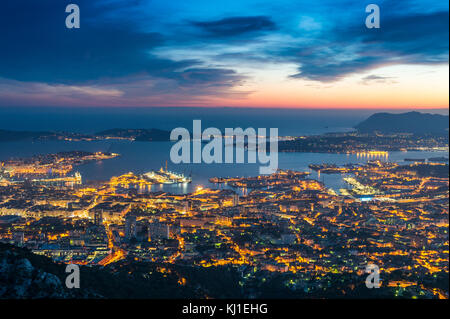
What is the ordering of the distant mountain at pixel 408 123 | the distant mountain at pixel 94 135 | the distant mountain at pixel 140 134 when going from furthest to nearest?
the distant mountain at pixel 140 134 → the distant mountain at pixel 94 135 → the distant mountain at pixel 408 123

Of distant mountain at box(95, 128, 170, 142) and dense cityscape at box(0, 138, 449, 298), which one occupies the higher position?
distant mountain at box(95, 128, 170, 142)

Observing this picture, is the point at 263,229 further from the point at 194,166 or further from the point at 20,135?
the point at 20,135

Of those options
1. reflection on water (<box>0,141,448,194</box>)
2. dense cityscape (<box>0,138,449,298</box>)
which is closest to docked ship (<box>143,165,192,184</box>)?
reflection on water (<box>0,141,448,194</box>)

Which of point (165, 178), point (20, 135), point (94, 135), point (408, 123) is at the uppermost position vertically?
point (408, 123)

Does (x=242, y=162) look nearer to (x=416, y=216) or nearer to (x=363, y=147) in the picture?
(x=363, y=147)

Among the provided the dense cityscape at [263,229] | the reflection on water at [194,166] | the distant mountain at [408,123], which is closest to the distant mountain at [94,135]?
the reflection on water at [194,166]

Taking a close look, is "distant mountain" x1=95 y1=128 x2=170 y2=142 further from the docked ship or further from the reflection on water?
the docked ship
